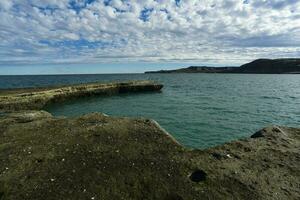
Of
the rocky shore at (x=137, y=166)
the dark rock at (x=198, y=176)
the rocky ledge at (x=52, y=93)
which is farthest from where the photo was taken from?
the rocky ledge at (x=52, y=93)

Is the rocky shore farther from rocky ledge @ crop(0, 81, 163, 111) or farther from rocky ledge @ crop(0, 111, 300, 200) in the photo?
rocky ledge @ crop(0, 81, 163, 111)

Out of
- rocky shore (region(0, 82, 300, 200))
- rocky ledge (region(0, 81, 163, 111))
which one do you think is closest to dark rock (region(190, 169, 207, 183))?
rocky shore (region(0, 82, 300, 200))

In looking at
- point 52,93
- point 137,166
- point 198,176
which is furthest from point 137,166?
point 52,93

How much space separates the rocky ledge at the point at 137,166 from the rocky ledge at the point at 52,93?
757 inches

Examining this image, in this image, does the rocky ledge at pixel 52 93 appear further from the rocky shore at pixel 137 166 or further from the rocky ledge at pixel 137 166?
the rocky shore at pixel 137 166

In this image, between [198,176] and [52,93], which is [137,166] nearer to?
[198,176]

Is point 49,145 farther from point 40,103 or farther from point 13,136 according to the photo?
point 40,103

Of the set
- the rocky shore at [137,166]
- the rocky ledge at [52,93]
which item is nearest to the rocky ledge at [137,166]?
the rocky shore at [137,166]

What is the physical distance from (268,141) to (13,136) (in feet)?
43.0

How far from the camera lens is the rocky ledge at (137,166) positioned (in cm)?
786

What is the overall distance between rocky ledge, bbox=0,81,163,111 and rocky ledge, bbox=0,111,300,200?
1922 centimetres

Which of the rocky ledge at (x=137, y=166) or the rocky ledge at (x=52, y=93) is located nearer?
the rocky ledge at (x=137, y=166)

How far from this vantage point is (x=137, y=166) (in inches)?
371

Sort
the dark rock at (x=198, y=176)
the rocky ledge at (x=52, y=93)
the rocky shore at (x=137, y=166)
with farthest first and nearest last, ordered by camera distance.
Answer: the rocky ledge at (x=52, y=93)
the dark rock at (x=198, y=176)
the rocky shore at (x=137, y=166)
